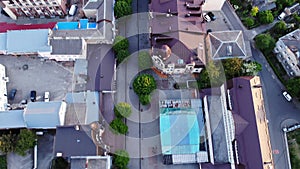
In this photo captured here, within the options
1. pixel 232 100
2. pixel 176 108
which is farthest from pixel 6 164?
pixel 232 100

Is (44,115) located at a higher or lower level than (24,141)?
higher

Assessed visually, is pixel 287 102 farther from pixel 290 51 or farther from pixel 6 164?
pixel 6 164

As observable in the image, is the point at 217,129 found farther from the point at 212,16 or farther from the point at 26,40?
the point at 26,40

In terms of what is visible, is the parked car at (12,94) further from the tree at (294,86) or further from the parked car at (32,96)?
the tree at (294,86)

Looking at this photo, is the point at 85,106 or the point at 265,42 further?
the point at 265,42

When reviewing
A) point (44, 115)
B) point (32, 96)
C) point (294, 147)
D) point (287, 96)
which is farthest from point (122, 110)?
point (294, 147)

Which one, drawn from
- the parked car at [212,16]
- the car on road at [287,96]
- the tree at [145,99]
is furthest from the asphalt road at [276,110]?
the tree at [145,99]

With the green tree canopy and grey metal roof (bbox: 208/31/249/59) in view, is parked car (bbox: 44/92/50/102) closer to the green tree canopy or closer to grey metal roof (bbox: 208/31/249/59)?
the green tree canopy
